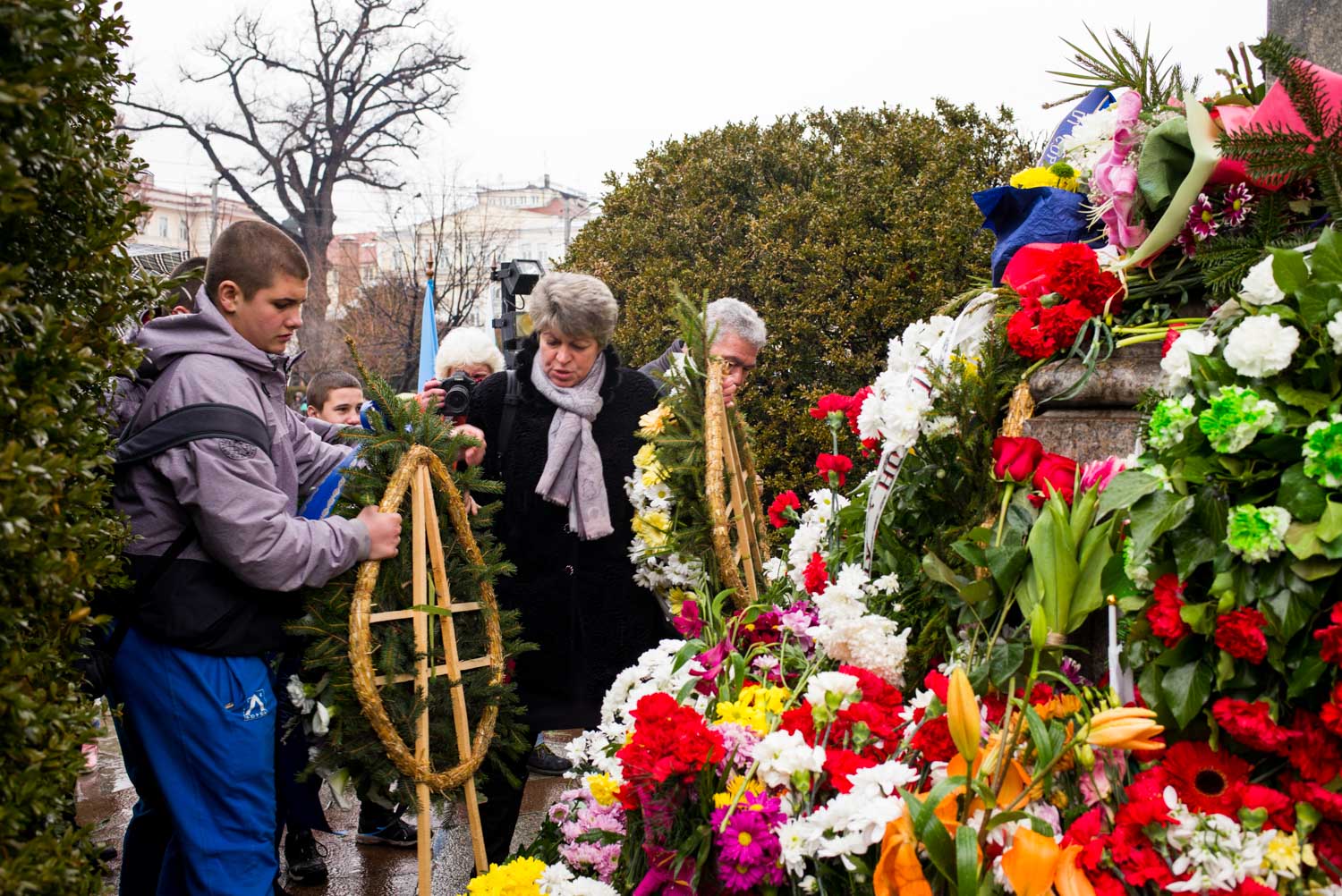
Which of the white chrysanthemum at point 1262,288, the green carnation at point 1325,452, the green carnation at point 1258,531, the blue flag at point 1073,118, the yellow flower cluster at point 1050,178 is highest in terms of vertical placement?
the blue flag at point 1073,118

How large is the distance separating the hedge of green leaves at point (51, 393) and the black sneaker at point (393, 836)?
239 cm

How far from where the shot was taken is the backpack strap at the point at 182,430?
2.46 metres

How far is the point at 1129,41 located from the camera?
2697 millimetres

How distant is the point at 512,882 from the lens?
7.52 ft

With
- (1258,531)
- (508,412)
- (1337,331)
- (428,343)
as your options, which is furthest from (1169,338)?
(428,343)

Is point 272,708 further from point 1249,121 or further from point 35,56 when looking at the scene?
point 1249,121

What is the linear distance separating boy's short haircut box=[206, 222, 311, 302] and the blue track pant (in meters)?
0.87

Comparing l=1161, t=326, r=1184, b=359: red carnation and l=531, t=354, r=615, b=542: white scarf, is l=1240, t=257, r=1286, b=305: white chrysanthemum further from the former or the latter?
l=531, t=354, r=615, b=542: white scarf

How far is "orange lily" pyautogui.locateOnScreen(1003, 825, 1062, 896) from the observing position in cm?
174

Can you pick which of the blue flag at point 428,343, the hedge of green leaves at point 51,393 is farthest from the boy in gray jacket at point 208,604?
the blue flag at point 428,343

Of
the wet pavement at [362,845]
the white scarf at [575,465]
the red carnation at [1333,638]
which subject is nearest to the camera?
the red carnation at [1333,638]

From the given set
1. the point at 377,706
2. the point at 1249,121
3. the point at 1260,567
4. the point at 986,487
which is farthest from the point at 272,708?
the point at 1249,121

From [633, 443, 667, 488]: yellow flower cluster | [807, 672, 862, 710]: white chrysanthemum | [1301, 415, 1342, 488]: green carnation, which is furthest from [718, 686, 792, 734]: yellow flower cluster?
A: [1301, 415, 1342, 488]: green carnation

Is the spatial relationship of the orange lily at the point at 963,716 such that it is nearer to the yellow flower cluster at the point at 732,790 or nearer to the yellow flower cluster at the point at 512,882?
the yellow flower cluster at the point at 732,790
